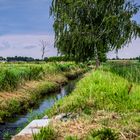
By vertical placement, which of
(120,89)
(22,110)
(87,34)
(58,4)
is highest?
(58,4)

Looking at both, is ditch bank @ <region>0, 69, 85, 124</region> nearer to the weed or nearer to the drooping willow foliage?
the weed

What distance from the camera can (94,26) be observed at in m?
49.6

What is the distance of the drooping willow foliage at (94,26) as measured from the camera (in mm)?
48750

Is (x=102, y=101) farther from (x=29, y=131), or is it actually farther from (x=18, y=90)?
(x=18, y=90)

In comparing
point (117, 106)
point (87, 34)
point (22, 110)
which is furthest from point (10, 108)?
point (87, 34)

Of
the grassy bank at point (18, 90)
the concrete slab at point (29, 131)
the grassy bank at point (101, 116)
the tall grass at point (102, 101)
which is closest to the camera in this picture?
the grassy bank at point (101, 116)

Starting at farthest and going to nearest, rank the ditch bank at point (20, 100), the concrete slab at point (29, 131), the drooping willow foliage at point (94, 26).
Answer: the drooping willow foliage at point (94, 26) < the ditch bank at point (20, 100) < the concrete slab at point (29, 131)

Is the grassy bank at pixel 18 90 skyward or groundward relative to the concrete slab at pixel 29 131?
groundward

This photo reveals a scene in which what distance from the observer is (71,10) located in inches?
1935

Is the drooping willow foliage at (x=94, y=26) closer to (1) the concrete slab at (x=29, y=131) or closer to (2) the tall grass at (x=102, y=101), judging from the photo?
(2) the tall grass at (x=102, y=101)

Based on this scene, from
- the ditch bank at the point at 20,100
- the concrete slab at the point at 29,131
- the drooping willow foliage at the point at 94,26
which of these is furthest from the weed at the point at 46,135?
the drooping willow foliage at the point at 94,26

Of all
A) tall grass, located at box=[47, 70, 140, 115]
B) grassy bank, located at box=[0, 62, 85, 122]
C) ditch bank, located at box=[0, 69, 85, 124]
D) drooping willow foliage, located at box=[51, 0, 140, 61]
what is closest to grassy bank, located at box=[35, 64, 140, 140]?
tall grass, located at box=[47, 70, 140, 115]

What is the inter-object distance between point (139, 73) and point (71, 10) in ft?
84.9

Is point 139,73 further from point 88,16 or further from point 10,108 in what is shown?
point 88,16
